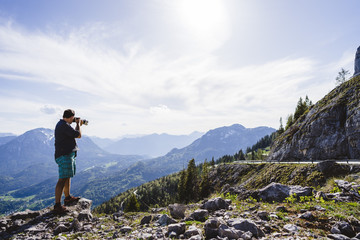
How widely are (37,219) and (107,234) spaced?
4850 mm

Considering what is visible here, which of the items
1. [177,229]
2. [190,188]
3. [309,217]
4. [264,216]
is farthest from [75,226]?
[190,188]

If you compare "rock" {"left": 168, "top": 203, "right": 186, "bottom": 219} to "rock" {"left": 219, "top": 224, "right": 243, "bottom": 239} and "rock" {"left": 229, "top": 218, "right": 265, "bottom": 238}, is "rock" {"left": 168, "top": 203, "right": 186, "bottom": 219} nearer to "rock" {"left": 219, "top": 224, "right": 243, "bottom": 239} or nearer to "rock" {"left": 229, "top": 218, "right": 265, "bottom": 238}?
"rock" {"left": 229, "top": 218, "right": 265, "bottom": 238}

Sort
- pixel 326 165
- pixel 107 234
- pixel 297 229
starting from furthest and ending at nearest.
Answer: pixel 326 165
pixel 107 234
pixel 297 229

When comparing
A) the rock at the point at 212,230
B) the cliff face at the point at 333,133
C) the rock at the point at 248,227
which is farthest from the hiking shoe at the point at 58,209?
the cliff face at the point at 333,133

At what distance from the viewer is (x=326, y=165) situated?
2094cm

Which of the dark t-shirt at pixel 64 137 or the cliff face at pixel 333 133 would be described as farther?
the cliff face at pixel 333 133

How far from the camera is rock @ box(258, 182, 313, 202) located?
9.88 meters

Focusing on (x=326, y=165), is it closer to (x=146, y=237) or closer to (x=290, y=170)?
(x=290, y=170)

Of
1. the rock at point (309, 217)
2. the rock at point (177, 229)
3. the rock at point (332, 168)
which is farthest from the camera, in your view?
the rock at point (332, 168)

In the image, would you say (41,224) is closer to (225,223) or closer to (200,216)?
(200,216)

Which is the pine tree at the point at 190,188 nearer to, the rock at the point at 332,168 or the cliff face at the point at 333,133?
the cliff face at the point at 333,133

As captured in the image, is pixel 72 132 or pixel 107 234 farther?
pixel 72 132

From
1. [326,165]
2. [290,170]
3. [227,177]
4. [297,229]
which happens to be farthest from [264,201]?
[227,177]

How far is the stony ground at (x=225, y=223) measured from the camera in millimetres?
5297
